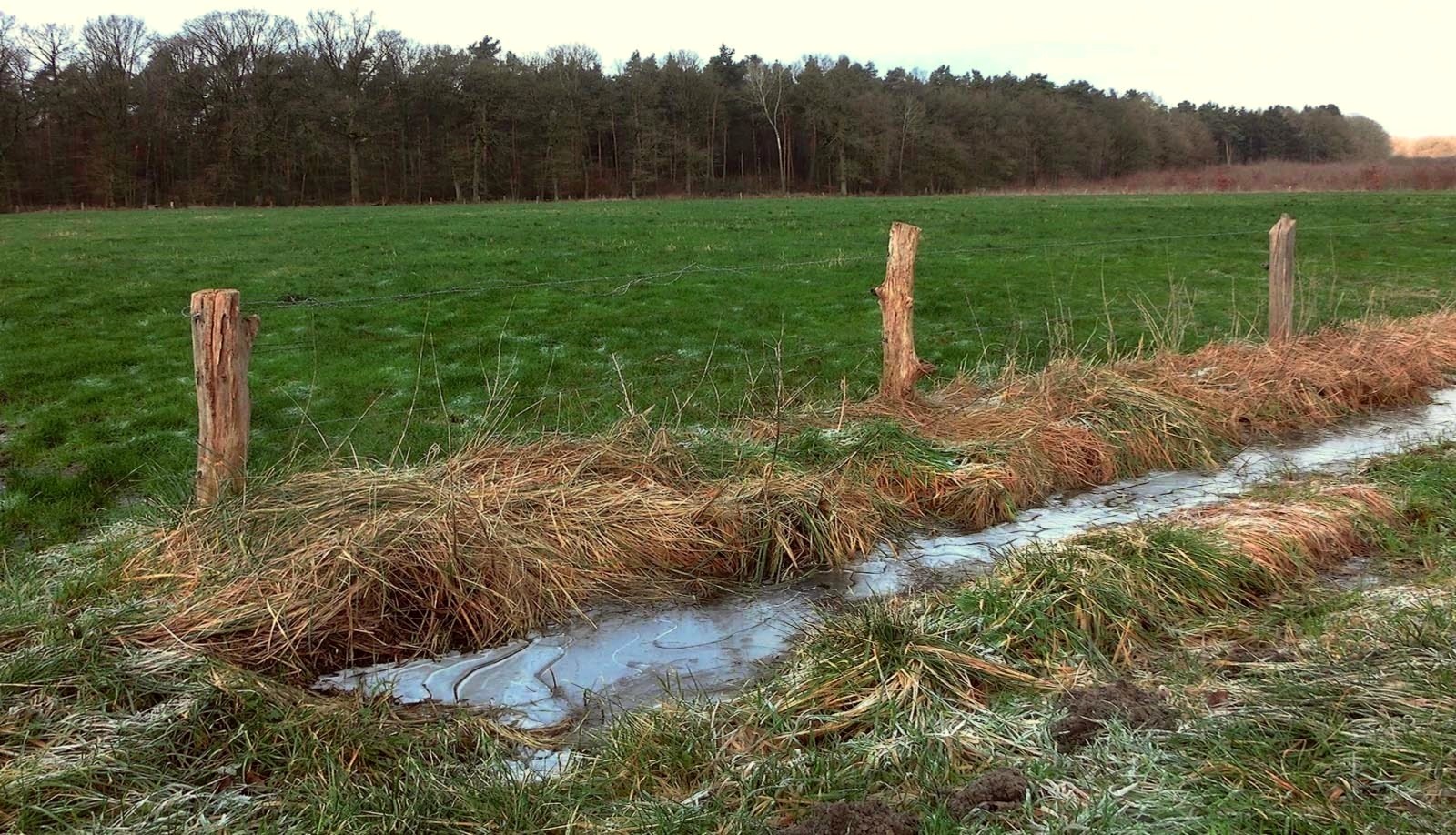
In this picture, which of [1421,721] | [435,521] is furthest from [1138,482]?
[435,521]

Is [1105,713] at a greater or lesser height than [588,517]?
lesser

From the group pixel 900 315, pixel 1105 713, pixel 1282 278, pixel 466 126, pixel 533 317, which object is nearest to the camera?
pixel 1105 713

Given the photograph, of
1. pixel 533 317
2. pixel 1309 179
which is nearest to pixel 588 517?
pixel 533 317

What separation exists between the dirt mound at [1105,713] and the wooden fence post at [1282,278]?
283 inches

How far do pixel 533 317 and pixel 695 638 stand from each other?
27.4 ft

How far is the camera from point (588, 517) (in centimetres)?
542

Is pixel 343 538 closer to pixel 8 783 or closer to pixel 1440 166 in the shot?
pixel 8 783

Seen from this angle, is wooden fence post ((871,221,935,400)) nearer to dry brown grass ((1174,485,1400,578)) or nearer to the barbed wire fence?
Answer: the barbed wire fence

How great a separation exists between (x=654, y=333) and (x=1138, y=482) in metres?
6.06

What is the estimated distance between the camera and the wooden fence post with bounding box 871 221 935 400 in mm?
7230

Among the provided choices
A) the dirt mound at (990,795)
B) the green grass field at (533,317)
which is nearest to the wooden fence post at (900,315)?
the green grass field at (533,317)

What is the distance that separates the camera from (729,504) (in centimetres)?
565

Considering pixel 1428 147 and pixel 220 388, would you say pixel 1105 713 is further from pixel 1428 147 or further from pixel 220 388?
pixel 1428 147

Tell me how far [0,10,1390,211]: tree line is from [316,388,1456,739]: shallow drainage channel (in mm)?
57725
